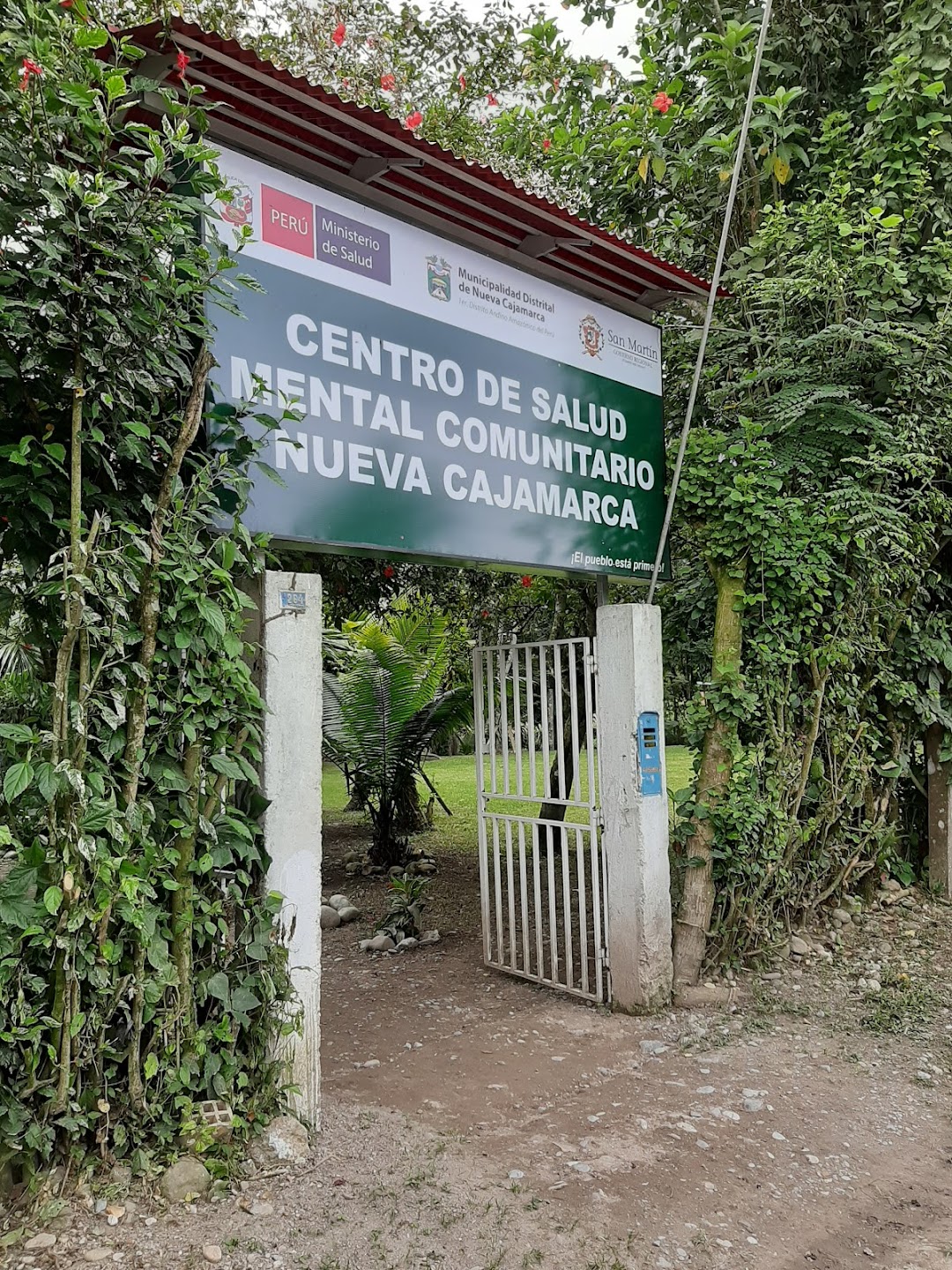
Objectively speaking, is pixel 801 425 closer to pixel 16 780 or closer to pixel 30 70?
pixel 30 70

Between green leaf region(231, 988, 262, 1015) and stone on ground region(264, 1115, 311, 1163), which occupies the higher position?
green leaf region(231, 988, 262, 1015)

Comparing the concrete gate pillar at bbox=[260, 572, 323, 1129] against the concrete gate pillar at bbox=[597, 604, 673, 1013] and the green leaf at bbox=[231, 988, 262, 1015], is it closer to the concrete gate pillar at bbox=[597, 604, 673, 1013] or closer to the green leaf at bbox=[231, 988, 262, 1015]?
the green leaf at bbox=[231, 988, 262, 1015]

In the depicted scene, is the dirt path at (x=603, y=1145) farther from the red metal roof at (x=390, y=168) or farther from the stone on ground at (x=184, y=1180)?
the red metal roof at (x=390, y=168)

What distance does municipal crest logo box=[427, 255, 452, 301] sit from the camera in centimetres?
436

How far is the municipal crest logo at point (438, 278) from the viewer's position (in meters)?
4.36

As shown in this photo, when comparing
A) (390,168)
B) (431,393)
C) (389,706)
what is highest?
(390,168)

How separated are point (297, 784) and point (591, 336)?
2990mm

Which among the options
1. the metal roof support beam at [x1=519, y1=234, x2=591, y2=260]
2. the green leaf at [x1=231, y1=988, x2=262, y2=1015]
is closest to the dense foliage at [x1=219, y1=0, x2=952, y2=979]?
the metal roof support beam at [x1=519, y1=234, x2=591, y2=260]

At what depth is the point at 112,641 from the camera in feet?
9.52

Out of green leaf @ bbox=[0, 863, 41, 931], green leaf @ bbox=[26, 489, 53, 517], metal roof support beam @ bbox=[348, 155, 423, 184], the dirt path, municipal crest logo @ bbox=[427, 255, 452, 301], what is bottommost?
the dirt path

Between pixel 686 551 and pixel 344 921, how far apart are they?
12.8 feet

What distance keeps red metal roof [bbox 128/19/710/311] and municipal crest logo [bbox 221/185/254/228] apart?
0.64 ft

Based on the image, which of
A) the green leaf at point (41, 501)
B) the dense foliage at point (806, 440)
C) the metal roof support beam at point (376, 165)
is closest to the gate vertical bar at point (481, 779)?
the dense foliage at point (806, 440)

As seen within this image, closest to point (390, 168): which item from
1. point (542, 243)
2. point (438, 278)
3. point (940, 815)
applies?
point (438, 278)
